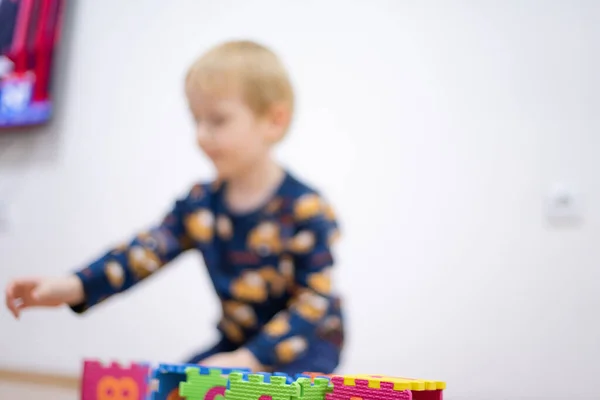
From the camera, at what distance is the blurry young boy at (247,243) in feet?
4.55

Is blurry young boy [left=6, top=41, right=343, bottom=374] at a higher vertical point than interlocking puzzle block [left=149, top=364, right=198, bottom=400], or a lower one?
higher

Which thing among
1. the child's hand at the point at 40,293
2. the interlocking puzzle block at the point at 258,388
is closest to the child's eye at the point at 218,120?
the child's hand at the point at 40,293

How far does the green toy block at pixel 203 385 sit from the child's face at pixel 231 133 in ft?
1.93

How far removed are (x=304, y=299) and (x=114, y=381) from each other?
414 mm

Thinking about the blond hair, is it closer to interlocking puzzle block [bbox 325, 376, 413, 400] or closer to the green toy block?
the green toy block

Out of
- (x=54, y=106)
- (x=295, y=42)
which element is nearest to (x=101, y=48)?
(x=54, y=106)

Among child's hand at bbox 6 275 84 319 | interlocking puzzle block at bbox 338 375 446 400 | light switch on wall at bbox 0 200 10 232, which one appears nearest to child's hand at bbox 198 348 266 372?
child's hand at bbox 6 275 84 319

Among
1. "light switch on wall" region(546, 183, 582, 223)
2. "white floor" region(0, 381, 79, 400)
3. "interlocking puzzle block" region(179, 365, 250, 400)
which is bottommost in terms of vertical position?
"white floor" region(0, 381, 79, 400)

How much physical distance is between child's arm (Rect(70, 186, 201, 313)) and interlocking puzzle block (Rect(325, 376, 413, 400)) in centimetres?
74

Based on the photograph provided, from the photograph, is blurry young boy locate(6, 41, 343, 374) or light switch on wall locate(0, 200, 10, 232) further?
light switch on wall locate(0, 200, 10, 232)

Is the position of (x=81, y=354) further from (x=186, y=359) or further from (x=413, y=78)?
(x=413, y=78)

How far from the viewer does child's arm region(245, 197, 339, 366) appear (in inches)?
51.6

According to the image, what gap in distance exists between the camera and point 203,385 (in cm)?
100

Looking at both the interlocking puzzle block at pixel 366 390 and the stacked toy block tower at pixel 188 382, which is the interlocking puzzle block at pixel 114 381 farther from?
the interlocking puzzle block at pixel 366 390
